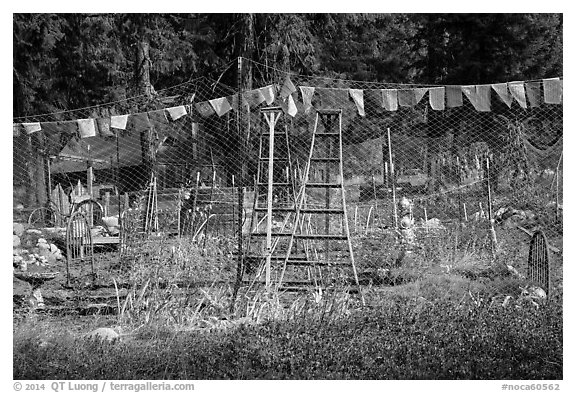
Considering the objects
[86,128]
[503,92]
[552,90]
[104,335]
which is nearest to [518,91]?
[503,92]

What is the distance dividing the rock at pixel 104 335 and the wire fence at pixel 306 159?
1489 millimetres

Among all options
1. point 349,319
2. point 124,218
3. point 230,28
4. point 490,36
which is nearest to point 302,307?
point 349,319

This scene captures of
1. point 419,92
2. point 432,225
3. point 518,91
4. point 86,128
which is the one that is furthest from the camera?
point 432,225

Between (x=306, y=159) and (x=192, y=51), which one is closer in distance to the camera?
(x=306, y=159)

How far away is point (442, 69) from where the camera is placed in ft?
69.0

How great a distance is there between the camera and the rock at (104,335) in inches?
272

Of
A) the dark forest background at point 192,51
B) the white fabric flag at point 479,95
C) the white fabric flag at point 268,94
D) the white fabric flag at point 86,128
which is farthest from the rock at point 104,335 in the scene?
the dark forest background at point 192,51

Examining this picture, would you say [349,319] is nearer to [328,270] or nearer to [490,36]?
[328,270]

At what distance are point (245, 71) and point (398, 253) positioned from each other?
4.74 meters

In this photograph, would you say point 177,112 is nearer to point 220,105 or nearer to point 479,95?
point 220,105

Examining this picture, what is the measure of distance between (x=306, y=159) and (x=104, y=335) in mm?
10303

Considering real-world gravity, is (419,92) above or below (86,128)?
above

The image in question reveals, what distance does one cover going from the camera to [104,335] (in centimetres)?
700

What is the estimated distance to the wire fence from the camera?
347 inches
